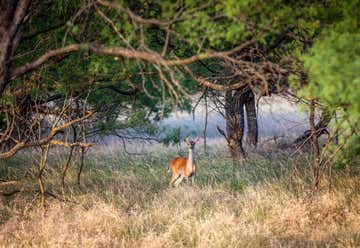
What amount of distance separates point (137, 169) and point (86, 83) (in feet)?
20.8

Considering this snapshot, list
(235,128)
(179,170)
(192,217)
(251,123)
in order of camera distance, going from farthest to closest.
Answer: (251,123), (235,128), (179,170), (192,217)

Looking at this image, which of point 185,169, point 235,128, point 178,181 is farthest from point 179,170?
point 235,128

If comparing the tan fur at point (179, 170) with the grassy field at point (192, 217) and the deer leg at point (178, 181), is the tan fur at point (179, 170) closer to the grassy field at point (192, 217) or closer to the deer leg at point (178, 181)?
the deer leg at point (178, 181)

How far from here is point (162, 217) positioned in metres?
9.65

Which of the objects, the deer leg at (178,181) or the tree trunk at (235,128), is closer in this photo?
the deer leg at (178,181)

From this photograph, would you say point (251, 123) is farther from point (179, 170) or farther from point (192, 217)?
point (192, 217)

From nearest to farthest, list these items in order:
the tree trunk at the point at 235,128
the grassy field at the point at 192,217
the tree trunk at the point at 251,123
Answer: the grassy field at the point at 192,217 < the tree trunk at the point at 235,128 < the tree trunk at the point at 251,123

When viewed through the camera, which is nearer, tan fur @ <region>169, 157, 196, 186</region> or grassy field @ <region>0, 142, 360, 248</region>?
grassy field @ <region>0, 142, 360, 248</region>

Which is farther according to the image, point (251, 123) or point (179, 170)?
point (251, 123)

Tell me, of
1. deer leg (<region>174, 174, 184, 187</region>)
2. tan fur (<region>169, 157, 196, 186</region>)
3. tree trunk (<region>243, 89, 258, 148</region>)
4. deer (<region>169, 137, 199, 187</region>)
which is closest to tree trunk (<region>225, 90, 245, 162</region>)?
tree trunk (<region>243, 89, 258, 148</region>)

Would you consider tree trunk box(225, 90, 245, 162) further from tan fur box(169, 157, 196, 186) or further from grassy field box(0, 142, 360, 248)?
grassy field box(0, 142, 360, 248)

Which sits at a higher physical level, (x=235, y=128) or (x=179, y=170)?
(x=235, y=128)

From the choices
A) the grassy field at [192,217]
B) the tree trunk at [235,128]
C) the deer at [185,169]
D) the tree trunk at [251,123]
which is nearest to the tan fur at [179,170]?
the deer at [185,169]

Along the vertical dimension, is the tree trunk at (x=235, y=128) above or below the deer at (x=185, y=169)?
above
